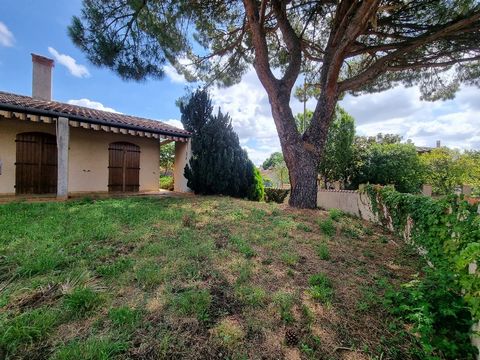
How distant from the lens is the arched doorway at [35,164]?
8305 millimetres

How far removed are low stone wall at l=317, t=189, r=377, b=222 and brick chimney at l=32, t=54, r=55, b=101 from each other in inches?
504

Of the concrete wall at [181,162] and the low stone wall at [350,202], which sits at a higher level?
the concrete wall at [181,162]

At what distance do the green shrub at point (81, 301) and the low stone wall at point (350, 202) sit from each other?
6.89 meters

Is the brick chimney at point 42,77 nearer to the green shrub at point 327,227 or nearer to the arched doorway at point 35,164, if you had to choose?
the arched doorway at point 35,164

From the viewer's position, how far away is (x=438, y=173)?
13586 millimetres

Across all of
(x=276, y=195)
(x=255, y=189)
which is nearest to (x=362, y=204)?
(x=255, y=189)

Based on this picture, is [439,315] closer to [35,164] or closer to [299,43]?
[299,43]

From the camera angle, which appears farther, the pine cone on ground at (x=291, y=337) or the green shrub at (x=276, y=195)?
the green shrub at (x=276, y=195)

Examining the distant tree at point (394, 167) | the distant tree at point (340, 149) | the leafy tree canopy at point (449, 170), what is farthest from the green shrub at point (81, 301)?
the leafy tree canopy at point (449, 170)

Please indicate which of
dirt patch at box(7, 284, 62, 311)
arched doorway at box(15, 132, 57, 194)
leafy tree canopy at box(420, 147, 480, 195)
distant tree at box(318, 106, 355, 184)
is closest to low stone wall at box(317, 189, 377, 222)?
distant tree at box(318, 106, 355, 184)

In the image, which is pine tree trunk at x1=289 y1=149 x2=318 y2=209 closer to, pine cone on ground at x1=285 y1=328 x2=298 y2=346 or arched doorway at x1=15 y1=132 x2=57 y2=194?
pine cone on ground at x1=285 y1=328 x2=298 y2=346

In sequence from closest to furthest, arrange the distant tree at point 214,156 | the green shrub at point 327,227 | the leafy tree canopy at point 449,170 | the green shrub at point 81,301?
the green shrub at point 81,301 → the green shrub at point 327,227 → the distant tree at point 214,156 → the leafy tree canopy at point 449,170

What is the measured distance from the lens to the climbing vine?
2066mm

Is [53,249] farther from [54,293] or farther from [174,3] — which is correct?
[174,3]
